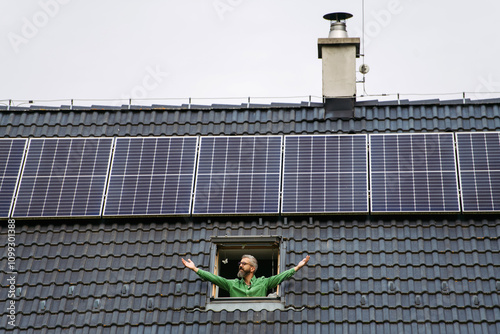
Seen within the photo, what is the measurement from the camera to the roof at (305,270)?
54.7ft

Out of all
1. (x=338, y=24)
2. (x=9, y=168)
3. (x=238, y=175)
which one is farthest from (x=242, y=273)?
(x=338, y=24)

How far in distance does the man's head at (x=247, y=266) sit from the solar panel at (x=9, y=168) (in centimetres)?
485

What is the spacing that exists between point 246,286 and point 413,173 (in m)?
4.12

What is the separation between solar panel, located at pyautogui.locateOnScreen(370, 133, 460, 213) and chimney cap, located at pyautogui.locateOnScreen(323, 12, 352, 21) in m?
3.16

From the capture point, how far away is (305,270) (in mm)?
17516

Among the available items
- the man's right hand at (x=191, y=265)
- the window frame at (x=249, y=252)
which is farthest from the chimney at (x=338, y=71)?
the man's right hand at (x=191, y=265)

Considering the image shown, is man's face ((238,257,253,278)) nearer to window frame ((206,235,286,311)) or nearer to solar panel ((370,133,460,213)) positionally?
window frame ((206,235,286,311))

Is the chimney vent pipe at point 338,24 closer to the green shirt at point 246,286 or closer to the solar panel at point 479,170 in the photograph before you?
the solar panel at point 479,170

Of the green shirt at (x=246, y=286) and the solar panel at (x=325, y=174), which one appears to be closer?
the green shirt at (x=246, y=286)

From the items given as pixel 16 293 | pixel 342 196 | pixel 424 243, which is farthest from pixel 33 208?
pixel 424 243

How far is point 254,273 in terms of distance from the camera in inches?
697

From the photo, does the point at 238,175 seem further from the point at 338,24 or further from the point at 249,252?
the point at 338,24

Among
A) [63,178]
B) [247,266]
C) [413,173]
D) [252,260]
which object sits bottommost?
[247,266]

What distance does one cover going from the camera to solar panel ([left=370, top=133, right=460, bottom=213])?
18391 mm
